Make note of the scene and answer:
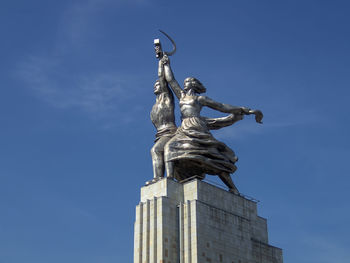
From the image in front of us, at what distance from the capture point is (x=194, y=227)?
3756 cm

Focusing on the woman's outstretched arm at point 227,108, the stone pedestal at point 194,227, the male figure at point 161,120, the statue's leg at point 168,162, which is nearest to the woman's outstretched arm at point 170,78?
the male figure at point 161,120

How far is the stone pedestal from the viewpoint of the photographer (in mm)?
37438

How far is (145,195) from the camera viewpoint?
40250 mm

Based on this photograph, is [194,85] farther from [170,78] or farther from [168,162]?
[168,162]

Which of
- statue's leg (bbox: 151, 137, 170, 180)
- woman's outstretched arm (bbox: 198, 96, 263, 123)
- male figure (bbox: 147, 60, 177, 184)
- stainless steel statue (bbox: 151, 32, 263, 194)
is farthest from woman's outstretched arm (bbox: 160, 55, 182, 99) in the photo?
statue's leg (bbox: 151, 137, 170, 180)

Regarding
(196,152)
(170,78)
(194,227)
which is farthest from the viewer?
(170,78)

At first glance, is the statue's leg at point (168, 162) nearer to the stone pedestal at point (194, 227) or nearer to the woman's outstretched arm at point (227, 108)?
the stone pedestal at point (194, 227)

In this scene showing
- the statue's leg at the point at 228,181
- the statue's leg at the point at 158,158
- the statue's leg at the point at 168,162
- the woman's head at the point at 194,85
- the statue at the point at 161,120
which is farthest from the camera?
the woman's head at the point at 194,85

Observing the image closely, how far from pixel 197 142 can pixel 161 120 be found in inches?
129

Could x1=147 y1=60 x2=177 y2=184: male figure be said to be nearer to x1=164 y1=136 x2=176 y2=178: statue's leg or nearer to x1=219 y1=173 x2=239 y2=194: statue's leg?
x1=164 y1=136 x2=176 y2=178: statue's leg

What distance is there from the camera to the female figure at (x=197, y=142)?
40469mm

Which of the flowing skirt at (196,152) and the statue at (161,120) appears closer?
the flowing skirt at (196,152)

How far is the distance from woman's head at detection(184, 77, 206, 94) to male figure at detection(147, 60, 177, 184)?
4.39ft

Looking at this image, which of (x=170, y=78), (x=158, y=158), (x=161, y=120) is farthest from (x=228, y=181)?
(x=170, y=78)
